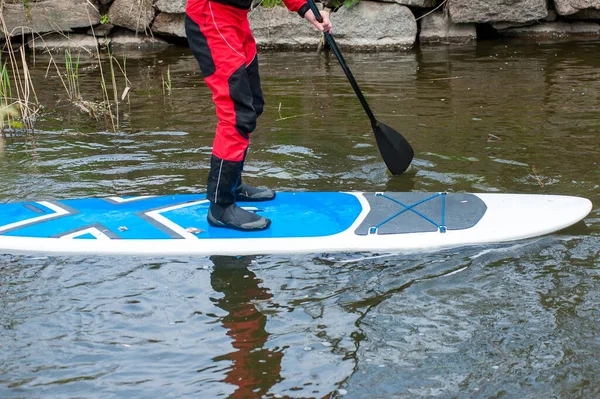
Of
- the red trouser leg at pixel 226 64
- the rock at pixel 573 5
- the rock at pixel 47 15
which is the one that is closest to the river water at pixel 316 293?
the red trouser leg at pixel 226 64

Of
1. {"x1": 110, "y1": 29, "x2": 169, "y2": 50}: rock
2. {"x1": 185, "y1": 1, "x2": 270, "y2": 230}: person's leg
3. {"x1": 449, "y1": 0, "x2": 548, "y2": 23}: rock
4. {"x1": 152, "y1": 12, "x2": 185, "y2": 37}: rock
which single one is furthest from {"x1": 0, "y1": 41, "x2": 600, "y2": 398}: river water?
{"x1": 110, "y1": 29, "x2": 169, "y2": 50}: rock

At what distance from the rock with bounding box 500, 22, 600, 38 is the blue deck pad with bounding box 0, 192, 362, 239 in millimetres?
6396

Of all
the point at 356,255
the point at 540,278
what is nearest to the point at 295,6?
the point at 356,255

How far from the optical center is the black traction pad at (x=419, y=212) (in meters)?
3.81

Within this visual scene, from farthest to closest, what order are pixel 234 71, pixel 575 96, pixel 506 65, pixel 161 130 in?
pixel 506 65 → pixel 575 96 → pixel 161 130 → pixel 234 71

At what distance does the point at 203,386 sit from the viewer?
273cm

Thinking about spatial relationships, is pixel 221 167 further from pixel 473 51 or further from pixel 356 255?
pixel 473 51

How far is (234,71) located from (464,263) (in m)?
1.44

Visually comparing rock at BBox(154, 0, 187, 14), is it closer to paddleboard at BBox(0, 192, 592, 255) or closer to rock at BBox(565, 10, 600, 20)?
rock at BBox(565, 10, 600, 20)

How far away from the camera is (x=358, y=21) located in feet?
30.3

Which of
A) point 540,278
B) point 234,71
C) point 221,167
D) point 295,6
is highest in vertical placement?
point 295,6

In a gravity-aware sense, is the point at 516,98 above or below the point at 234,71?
below

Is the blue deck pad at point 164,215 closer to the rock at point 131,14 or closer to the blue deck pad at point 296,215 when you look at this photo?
the blue deck pad at point 296,215

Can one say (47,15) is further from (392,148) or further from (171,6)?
(392,148)
